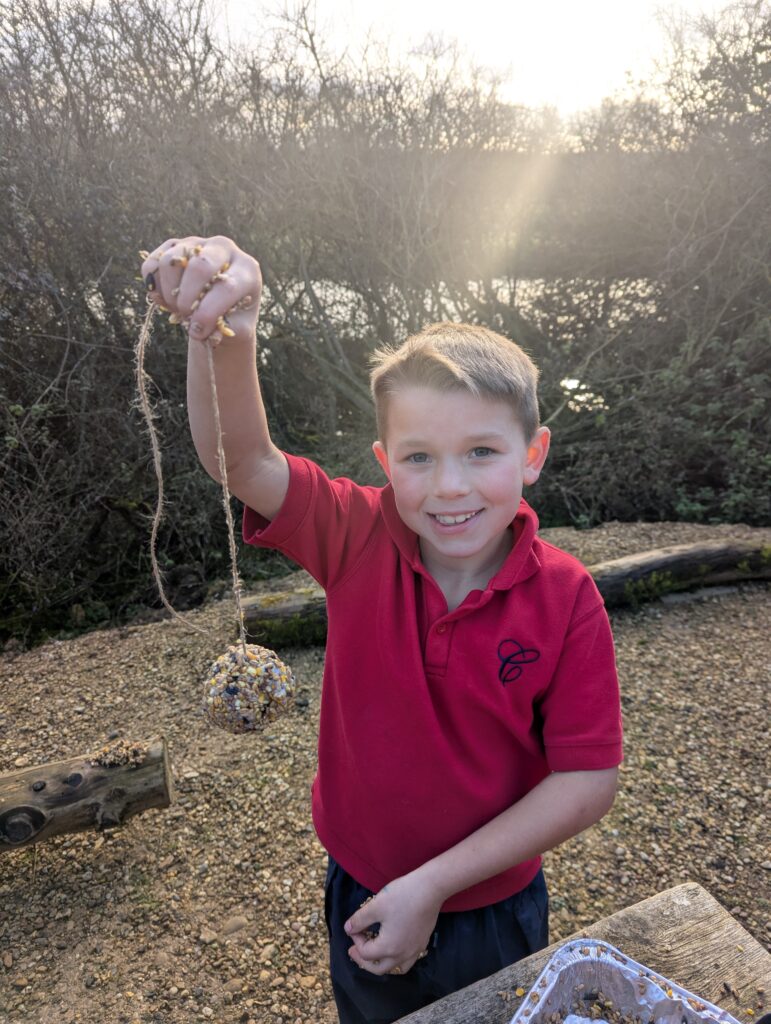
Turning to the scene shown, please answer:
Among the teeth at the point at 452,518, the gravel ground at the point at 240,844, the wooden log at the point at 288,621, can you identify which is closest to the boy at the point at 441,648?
the teeth at the point at 452,518

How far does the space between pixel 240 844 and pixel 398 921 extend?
184cm

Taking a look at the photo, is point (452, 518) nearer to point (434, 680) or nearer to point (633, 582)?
point (434, 680)

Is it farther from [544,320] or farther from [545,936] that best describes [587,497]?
[545,936]

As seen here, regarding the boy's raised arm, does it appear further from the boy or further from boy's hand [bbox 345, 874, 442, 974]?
boy's hand [bbox 345, 874, 442, 974]

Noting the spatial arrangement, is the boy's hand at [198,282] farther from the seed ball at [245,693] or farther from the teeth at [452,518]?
the seed ball at [245,693]

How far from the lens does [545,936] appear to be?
1.70 meters

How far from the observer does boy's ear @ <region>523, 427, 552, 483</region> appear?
149 centimetres

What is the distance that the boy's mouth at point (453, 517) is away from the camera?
4.55 feet

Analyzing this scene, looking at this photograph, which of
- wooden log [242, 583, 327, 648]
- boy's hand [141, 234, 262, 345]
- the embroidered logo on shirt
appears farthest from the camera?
wooden log [242, 583, 327, 648]

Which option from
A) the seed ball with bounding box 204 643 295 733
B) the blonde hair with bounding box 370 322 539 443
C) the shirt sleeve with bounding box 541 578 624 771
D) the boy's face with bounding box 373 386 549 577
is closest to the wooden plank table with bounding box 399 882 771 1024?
the shirt sleeve with bounding box 541 578 624 771

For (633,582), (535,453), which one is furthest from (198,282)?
(633,582)

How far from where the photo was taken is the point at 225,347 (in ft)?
4.14

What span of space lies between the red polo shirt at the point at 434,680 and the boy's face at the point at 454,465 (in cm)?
11

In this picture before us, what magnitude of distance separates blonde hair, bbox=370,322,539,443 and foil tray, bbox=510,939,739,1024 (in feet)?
3.29
